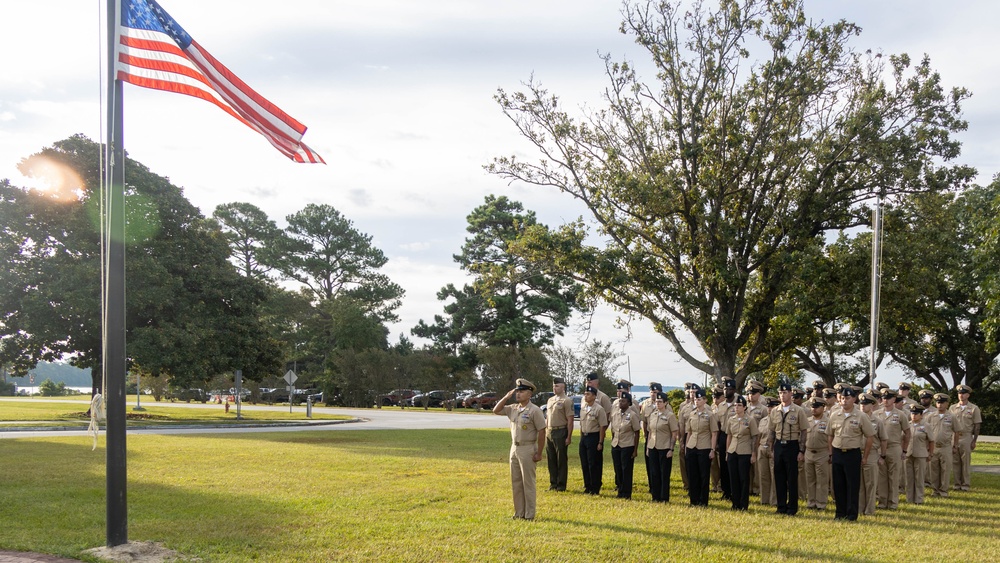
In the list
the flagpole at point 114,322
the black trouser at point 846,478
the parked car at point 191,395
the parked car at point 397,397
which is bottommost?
the parked car at point 191,395

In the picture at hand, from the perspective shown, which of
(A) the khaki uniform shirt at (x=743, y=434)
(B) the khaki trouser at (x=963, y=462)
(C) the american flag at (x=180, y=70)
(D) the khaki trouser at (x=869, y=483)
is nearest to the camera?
(C) the american flag at (x=180, y=70)

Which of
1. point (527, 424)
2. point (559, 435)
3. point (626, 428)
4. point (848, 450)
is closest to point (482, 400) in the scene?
point (559, 435)

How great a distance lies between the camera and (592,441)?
45.8 feet

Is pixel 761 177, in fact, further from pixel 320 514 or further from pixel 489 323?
pixel 489 323

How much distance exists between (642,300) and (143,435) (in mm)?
14875

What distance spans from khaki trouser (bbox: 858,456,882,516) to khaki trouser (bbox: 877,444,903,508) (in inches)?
33.3

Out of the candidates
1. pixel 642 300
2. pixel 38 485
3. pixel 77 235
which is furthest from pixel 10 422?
pixel 642 300

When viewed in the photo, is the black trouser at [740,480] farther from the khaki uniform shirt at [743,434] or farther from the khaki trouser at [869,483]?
the khaki trouser at [869,483]

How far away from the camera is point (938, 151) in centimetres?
2292

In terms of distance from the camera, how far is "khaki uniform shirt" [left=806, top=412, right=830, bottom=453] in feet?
40.7

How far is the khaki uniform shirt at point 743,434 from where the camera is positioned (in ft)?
40.7

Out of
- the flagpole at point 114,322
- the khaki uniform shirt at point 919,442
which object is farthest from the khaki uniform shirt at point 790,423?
the flagpole at point 114,322

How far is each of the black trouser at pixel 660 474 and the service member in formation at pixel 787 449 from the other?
1.55 metres

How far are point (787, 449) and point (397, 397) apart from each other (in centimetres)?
4709
